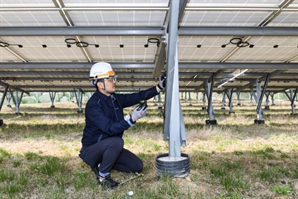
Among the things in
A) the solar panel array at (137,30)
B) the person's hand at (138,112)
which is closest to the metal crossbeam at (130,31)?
the solar panel array at (137,30)

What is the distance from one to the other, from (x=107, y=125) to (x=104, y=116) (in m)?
0.15

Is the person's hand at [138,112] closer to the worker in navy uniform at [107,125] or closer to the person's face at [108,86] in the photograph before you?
the worker in navy uniform at [107,125]

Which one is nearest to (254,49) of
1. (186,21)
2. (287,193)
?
(186,21)

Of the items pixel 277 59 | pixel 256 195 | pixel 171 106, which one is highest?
pixel 277 59

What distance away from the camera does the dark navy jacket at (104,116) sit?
4.13m

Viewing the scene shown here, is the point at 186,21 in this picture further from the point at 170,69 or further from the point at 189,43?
the point at 170,69

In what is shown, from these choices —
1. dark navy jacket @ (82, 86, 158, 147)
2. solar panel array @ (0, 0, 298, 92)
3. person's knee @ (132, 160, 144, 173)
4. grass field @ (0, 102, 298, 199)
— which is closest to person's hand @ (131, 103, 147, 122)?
dark navy jacket @ (82, 86, 158, 147)

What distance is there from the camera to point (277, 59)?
35.3ft

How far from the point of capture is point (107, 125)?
415 cm

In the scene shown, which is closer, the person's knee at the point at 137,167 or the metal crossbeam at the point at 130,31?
the person's knee at the point at 137,167

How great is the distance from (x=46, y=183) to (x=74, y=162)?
46.0 inches

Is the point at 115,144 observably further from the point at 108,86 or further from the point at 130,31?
the point at 130,31

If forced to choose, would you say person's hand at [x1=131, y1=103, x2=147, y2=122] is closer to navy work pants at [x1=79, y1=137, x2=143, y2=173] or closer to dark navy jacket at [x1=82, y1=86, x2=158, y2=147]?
dark navy jacket at [x1=82, y1=86, x2=158, y2=147]

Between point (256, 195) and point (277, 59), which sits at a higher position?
point (277, 59)
